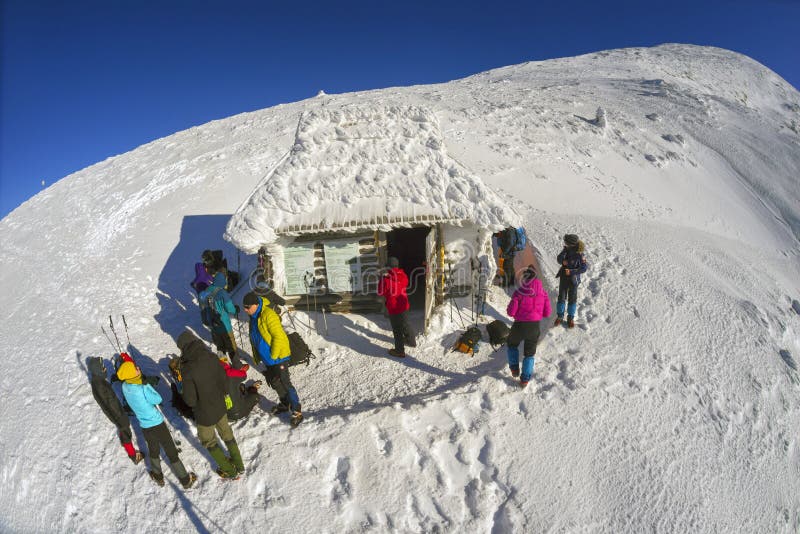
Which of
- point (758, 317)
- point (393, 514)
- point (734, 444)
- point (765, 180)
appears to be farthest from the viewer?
point (765, 180)

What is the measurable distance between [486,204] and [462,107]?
15969 millimetres

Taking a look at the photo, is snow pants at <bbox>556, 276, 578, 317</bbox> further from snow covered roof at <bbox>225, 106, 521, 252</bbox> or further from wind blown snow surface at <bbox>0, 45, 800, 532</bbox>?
snow covered roof at <bbox>225, 106, 521, 252</bbox>

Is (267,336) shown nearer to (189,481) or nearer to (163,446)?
(163,446)

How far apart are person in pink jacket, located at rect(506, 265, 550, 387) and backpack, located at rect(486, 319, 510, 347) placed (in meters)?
1.00

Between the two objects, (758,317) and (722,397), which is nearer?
(722,397)

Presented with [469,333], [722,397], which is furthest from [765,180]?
[469,333]

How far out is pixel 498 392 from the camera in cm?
598

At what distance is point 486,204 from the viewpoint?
736 cm

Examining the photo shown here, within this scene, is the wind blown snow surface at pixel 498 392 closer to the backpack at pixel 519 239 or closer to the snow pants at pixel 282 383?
the snow pants at pixel 282 383

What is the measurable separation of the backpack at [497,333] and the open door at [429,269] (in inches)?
51.0

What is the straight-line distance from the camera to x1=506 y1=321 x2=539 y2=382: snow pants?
18.9 ft

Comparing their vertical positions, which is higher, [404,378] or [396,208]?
[396,208]

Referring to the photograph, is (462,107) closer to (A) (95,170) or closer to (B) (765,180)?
(B) (765,180)

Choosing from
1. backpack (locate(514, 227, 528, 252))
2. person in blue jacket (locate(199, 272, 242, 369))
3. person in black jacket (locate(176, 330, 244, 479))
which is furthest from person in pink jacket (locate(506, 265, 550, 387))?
person in blue jacket (locate(199, 272, 242, 369))
